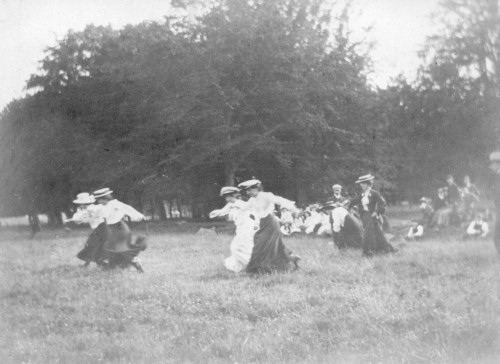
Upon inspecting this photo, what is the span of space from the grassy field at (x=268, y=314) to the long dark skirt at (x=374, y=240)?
0.78 metres

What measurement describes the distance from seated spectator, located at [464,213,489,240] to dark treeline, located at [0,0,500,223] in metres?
7.85

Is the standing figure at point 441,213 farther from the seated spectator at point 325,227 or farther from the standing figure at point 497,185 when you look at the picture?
the standing figure at point 497,185

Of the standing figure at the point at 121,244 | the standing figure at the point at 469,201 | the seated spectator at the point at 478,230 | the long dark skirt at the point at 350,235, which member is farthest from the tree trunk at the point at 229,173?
the standing figure at the point at 121,244

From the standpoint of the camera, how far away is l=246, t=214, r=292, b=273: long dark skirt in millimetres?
11539

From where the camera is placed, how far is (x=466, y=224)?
1908 cm

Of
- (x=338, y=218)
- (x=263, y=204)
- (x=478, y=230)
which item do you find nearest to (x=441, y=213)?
(x=478, y=230)

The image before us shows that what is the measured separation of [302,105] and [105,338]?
73.6 ft

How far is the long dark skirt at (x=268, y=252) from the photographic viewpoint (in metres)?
11.5

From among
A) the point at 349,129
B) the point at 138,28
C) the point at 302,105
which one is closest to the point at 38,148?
the point at 138,28

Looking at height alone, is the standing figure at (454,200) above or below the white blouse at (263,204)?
below

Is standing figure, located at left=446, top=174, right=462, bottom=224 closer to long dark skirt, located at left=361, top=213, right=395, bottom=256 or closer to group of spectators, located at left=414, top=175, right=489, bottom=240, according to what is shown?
group of spectators, located at left=414, top=175, right=489, bottom=240

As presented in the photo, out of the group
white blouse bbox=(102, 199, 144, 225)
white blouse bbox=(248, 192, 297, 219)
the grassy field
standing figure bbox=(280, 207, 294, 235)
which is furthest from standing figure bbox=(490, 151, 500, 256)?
standing figure bbox=(280, 207, 294, 235)

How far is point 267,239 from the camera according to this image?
38.5 ft

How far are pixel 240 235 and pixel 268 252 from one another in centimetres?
103
